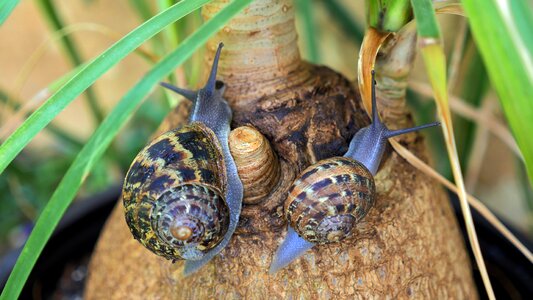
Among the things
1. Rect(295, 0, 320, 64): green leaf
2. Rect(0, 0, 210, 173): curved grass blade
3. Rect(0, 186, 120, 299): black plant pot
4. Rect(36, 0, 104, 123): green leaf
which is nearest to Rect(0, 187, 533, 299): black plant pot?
Rect(0, 186, 120, 299): black plant pot

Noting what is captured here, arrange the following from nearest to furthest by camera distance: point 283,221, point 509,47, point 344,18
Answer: point 509,47 → point 283,221 → point 344,18

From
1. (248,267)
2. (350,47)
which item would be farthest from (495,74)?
(350,47)

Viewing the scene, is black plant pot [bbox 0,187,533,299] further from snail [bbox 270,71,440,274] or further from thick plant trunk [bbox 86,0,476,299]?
snail [bbox 270,71,440,274]

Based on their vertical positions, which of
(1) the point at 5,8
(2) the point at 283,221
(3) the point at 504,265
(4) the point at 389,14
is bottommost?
(3) the point at 504,265

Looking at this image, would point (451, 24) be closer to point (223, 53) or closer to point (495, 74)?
point (223, 53)

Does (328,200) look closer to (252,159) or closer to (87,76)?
(252,159)

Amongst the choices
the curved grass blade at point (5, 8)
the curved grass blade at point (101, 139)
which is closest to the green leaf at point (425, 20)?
the curved grass blade at point (101, 139)

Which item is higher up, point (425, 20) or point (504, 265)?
point (425, 20)

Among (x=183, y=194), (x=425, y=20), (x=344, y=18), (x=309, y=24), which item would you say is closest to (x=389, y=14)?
(x=425, y=20)
